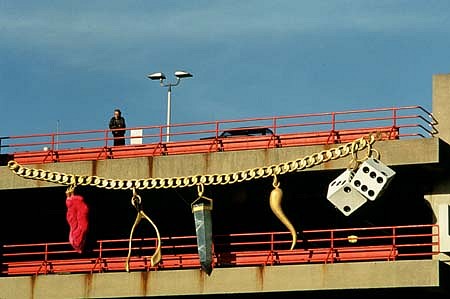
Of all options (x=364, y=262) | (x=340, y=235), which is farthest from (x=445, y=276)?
(x=340, y=235)

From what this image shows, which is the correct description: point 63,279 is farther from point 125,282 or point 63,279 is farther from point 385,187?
point 385,187

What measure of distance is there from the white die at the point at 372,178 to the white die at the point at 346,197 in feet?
0.53

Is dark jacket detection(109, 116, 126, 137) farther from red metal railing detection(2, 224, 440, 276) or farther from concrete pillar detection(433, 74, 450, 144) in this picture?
concrete pillar detection(433, 74, 450, 144)

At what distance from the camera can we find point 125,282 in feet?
169

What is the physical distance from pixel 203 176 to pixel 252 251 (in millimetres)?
2889

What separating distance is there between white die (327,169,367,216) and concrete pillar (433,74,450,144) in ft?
11.6

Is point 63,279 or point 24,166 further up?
point 24,166

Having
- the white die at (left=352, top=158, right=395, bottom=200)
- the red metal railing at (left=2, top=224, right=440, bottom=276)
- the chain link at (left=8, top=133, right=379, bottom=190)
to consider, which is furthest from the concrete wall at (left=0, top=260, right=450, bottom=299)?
the chain link at (left=8, top=133, right=379, bottom=190)

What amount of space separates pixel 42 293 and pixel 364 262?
399 inches

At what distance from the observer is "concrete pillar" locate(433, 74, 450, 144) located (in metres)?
51.0

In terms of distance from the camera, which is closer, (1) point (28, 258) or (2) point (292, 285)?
(2) point (292, 285)

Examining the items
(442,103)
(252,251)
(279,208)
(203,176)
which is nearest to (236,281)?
(279,208)

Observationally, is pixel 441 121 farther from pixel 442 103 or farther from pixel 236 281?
pixel 236 281

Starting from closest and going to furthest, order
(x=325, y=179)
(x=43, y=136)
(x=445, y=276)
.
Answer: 1. (x=445, y=276)
2. (x=325, y=179)
3. (x=43, y=136)
